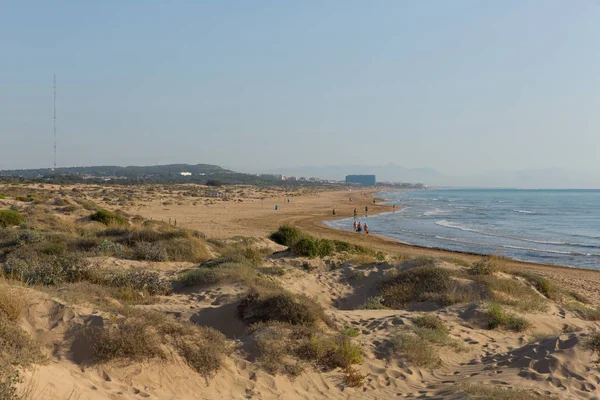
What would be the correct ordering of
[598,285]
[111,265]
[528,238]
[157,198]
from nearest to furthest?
1. [111,265]
2. [598,285]
3. [528,238]
4. [157,198]

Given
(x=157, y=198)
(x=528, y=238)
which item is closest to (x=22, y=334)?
(x=528, y=238)

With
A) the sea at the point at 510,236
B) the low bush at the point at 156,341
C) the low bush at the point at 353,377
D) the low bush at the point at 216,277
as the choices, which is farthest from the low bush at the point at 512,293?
the sea at the point at 510,236

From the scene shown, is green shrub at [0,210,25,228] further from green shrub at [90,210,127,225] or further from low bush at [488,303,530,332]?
low bush at [488,303,530,332]

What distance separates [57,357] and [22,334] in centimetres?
52

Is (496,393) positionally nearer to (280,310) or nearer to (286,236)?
(280,310)

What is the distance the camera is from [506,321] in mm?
10094

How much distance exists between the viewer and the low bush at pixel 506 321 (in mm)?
9992

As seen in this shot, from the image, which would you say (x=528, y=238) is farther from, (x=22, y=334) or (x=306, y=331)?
(x=22, y=334)

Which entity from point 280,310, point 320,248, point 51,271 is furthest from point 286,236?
point 280,310

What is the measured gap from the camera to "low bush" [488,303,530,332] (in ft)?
32.8

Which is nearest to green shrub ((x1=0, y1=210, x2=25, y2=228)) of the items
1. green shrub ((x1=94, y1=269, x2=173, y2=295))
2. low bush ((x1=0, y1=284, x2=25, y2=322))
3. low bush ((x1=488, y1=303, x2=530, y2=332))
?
green shrub ((x1=94, y1=269, x2=173, y2=295))

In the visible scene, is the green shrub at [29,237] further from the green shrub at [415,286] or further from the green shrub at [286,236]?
the green shrub at [415,286]

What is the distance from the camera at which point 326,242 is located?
63.2 feet

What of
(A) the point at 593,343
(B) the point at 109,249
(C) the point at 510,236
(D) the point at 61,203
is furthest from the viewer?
(C) the point at 510,236
